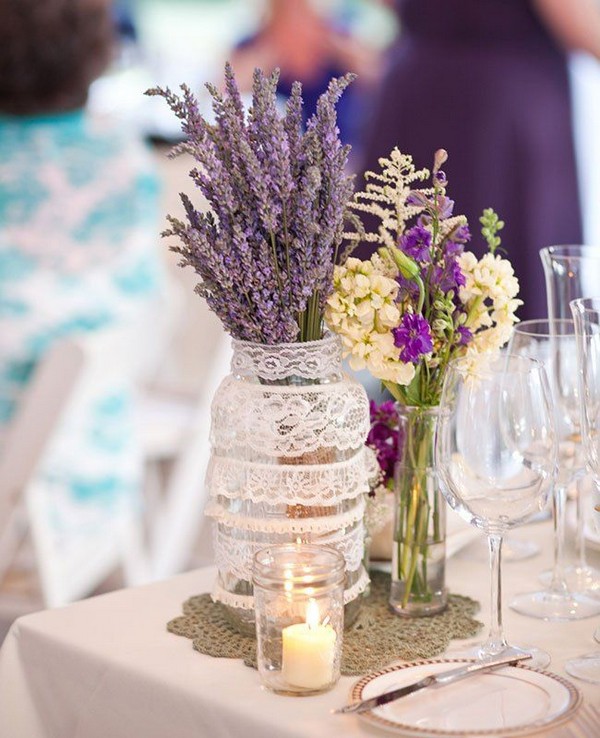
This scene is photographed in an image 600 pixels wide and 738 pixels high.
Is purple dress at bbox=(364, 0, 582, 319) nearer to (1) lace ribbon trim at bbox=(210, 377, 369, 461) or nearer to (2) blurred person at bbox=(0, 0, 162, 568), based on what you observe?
(2) blurred person at bbox=(0, 0, 162, 568)

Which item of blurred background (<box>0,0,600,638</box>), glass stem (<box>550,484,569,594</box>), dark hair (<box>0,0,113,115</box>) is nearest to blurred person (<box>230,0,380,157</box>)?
blurred background (<box>0,0,600,638</box>)

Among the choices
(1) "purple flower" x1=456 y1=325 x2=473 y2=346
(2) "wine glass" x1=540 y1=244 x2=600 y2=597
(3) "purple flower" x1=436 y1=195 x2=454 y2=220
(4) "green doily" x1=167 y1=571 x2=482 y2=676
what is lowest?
(4) "green doily" x1=167 y1=571 x2=482 y2=676

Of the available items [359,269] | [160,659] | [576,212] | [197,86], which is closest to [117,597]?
[160,659]

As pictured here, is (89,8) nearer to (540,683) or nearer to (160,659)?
(160,659)

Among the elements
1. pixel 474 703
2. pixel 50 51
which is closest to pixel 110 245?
pixel 50 51

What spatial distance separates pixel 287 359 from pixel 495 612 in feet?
0.87

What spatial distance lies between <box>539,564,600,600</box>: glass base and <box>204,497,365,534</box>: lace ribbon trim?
250mm

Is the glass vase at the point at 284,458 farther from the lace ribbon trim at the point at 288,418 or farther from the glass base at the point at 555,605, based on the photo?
the glass base at the point at 555,605

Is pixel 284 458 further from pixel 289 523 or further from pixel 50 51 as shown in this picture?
pixel 50 51

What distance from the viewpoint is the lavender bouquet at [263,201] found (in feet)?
3.33

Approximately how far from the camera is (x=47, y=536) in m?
2.54

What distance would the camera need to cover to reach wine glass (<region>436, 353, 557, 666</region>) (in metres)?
1.00

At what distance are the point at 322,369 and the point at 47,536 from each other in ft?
5.20

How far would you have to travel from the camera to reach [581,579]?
124cm
